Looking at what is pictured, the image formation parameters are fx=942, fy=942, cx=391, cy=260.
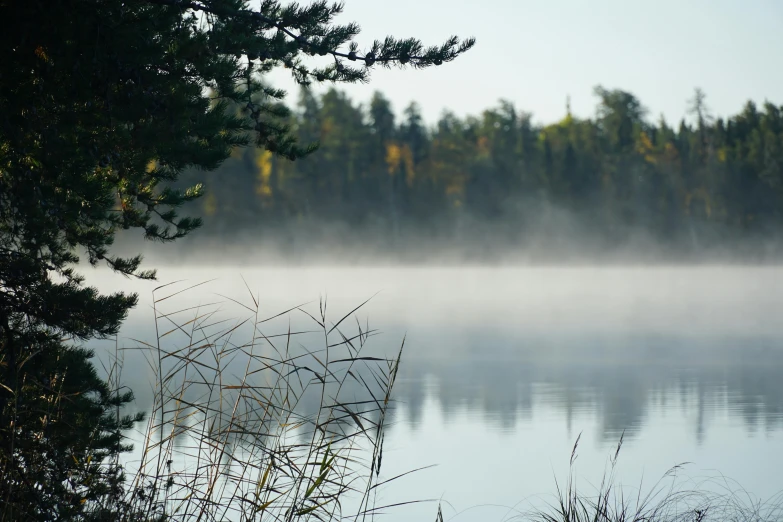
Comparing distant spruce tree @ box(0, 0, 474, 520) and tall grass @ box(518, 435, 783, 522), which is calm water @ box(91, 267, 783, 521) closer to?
tall grass @ box(518, 435, 783, 522)

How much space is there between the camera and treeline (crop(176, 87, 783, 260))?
50531 mm

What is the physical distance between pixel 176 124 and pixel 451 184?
50.1 metres

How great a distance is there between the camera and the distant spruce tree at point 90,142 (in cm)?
334

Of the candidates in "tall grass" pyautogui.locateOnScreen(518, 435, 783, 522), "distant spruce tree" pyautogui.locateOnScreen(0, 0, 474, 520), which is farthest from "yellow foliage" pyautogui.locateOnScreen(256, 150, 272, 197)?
"distant spruce tree" pyautogui.locateOnScreen(0, 0, 474, 520)

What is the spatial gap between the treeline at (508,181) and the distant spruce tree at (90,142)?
147 ft

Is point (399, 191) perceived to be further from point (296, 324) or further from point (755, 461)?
point (755, 461)

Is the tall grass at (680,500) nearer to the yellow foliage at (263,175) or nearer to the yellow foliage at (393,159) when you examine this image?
the yellow foliage at (263,175)

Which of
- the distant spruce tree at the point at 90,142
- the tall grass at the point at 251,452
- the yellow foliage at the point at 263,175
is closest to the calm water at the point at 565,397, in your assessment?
the tall grass at the point at 251,452

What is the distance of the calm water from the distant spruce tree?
43.7 inches

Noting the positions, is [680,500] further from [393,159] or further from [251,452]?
[393,159]

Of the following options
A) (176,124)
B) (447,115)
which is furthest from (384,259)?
(176,124)

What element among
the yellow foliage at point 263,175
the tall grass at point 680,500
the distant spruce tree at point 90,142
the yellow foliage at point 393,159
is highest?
the yellow foliage at point 393,159

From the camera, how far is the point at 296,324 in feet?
52.1

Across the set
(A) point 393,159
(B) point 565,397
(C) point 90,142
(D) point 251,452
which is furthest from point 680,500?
(A) point 393,159
